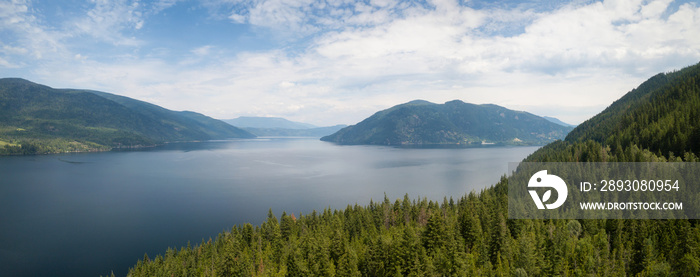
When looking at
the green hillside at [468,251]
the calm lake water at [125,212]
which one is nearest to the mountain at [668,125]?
the green hillside at [468,251]

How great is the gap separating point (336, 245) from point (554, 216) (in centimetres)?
5936

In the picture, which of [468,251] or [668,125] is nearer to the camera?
[468,251]

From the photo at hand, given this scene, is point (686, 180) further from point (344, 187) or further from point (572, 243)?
point (344, 187)

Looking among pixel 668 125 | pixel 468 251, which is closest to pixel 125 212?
pixel 468 251

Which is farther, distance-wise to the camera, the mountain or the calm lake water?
the mountain

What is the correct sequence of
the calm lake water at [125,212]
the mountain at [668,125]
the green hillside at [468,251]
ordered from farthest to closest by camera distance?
the mountain at [668,125]
the calm lake water at [125,212]
the green hillside at [468,251]

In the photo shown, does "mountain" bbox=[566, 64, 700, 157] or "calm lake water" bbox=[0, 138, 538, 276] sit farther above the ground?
"mountain" bbox=[566, 64, 700, 157]

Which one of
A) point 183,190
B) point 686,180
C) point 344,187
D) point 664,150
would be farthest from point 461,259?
point 183,190

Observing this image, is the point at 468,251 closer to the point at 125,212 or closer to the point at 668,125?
the point at 668,125

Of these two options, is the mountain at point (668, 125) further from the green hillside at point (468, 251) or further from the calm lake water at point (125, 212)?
Answer: the calm lake water at point (125, 212)

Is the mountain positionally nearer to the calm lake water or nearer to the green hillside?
the green hillside

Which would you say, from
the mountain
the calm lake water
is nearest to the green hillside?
the mountain

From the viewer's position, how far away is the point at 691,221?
7700cm

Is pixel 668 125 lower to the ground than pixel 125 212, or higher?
higher
